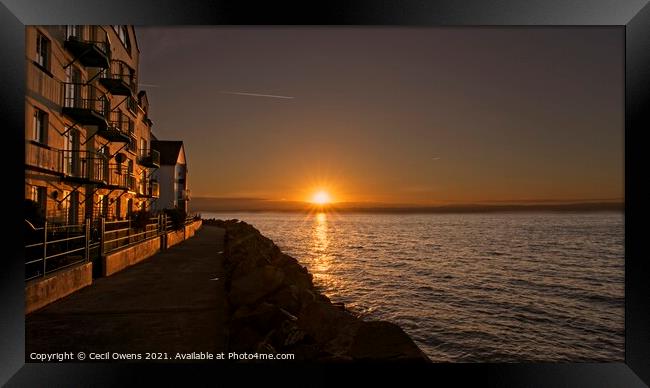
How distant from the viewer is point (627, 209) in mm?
4016

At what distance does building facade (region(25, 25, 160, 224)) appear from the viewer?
50.2ft

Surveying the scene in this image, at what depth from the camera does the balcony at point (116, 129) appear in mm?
22188

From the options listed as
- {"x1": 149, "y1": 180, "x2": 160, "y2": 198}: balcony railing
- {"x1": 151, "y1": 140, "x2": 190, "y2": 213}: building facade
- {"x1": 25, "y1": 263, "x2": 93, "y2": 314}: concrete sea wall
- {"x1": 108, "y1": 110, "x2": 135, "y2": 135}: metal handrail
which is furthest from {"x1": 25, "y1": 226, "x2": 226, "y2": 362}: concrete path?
{"x1": 151, "y1": 140, "x2": 190, "y2": 213}: building facade

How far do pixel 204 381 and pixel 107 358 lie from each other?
5.13 feet

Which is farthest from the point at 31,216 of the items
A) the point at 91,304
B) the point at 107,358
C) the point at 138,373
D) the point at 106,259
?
the point at 138,373

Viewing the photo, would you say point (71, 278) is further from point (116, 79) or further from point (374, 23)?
point (116, 79)

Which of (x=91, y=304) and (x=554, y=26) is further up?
(x=554, y=26)

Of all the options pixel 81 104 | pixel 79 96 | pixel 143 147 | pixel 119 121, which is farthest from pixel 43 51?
pixel 143 147

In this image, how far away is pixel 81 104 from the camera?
759 inches

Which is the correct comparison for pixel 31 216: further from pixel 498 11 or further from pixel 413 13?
pixel 498 11

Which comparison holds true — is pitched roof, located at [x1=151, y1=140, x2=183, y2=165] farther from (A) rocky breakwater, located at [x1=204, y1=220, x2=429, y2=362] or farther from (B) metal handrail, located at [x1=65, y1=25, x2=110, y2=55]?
(A) rocky breakwater, located at [x1=204, y1=220, x2=429, y2=362]

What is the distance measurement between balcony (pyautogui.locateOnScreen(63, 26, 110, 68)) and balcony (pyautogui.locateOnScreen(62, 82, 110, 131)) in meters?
1.26

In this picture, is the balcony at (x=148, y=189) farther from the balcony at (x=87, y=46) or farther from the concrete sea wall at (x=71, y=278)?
the concrete sea wall at (x=71, y=278)

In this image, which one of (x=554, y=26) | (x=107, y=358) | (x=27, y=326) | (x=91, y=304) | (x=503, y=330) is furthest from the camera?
(x=503, y=330)
